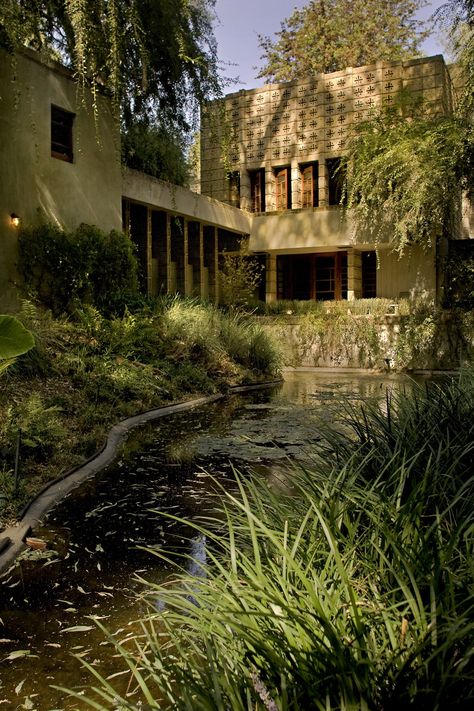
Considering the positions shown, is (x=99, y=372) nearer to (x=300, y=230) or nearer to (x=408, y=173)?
(x=408, y=173)

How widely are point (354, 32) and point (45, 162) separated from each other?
1901 centimetres

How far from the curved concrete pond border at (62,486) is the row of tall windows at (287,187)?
14208 millimetres

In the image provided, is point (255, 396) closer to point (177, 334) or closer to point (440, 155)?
point (177, 334)

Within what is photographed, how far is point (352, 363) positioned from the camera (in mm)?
16422

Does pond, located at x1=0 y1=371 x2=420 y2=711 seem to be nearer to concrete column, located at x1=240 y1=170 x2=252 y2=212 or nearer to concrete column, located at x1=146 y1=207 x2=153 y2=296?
concrete column, located at x1=146 y1=207 x2=153 y2=296

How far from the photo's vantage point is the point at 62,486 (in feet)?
15.5

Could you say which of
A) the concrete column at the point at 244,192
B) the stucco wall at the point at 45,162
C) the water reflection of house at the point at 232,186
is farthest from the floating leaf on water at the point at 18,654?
the concrete column at the point at 244,192

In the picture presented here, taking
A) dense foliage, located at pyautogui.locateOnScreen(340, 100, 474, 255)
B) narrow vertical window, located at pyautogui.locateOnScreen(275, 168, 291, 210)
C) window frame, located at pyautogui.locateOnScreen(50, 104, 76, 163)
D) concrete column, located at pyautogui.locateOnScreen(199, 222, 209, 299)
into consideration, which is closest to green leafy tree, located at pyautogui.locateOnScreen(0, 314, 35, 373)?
window frame, located at pyautogui.locateOnScreen(50, 104, 76, 163)

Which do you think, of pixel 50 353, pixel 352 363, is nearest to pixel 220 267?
pixel 352 363

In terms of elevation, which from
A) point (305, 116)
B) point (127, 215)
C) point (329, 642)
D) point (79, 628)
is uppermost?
point (305, 116)

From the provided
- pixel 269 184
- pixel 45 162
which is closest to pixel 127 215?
pixel 45 162

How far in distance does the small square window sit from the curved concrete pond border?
254 inches

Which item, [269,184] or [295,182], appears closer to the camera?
[295,182]

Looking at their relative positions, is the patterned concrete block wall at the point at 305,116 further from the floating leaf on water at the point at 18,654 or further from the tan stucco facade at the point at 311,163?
the floating leaf on water at the point at 18,654
